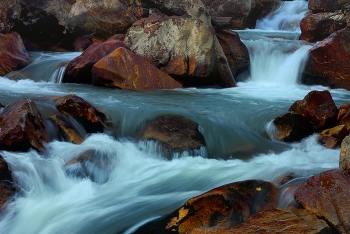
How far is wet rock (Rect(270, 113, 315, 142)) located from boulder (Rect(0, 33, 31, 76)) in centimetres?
634

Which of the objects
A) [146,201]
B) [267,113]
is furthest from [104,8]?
[146,201]

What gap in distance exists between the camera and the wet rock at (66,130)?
19.4ft

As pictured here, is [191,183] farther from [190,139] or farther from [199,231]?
[199,231]

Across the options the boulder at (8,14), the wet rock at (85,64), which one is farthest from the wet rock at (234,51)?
the boulder at (8,14)

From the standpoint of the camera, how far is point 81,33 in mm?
13125

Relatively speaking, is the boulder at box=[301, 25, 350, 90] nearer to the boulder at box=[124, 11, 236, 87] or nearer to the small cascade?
the boulder at box=[124, 11, 236, 87]

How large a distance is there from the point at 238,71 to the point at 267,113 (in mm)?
3781

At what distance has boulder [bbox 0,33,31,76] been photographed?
10.3m

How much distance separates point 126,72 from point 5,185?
4883mm

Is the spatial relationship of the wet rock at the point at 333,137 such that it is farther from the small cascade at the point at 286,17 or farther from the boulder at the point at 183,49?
the small cascade at the point at 286,17

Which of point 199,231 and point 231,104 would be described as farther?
point 231,104

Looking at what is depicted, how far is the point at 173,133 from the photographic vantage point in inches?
247

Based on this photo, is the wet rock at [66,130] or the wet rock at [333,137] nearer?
the wet rock at [66,130]

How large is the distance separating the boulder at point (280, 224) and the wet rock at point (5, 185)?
6.50ft
